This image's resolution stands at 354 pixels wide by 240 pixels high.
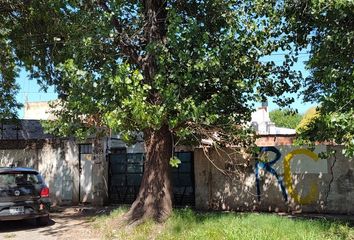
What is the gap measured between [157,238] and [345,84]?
4781 millimetres

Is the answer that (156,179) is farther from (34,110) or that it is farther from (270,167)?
(34,110)

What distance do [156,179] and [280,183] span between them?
3.91 metres

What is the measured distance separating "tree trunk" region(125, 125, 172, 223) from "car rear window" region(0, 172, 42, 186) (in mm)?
2831

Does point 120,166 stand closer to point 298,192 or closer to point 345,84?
point 298,192

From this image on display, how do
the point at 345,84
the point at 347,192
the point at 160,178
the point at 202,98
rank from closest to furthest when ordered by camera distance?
the point at 345,84, the point at 202,98, the point at 160,178, the point at 347,192

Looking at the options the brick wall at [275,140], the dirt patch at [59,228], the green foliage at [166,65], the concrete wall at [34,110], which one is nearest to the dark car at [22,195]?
the dirt patch at [59,228]

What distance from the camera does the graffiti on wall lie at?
12.3 meters

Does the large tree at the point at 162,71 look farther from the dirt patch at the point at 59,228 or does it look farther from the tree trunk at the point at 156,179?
the dirt patch at the point at 59,228

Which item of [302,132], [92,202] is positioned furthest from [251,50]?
[92,202]

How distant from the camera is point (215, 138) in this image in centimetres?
1050

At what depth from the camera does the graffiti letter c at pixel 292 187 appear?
483 inches

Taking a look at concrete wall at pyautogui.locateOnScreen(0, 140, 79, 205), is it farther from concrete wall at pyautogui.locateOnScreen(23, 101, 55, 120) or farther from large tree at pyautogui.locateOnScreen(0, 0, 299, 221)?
concrete wall at pyautogui.locateOnScreen(23, 101, 55, 120)

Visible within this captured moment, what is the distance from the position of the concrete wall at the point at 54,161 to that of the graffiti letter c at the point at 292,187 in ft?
24.7

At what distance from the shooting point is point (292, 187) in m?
12.5
